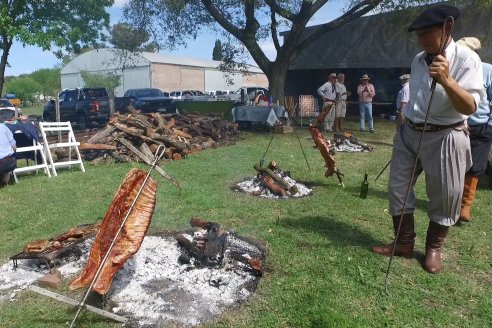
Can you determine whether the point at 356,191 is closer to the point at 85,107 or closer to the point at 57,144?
the point at 57,144

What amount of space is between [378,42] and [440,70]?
612 inches

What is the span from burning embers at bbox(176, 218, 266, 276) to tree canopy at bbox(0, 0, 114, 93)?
15.7 meters

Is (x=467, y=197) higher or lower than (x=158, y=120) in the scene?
lower

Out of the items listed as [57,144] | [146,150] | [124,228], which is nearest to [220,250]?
[124,228]

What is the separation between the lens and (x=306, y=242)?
4.29m

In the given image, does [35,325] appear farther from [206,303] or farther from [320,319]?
[320,319]

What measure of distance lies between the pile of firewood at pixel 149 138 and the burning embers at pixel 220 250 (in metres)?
5.85

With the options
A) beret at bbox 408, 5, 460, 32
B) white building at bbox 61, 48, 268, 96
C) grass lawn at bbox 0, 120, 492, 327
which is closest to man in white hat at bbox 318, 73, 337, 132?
grass lawn at bbox 0, 120, 492, 327

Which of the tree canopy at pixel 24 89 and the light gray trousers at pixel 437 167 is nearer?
the light gray trousers at pixel 437 167

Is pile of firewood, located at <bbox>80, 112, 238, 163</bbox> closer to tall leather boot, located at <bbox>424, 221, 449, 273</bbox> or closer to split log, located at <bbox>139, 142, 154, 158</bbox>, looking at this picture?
split log, located at <bbox>139, 142, 154, 158</bbox>

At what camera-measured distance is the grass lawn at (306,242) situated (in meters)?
2.96

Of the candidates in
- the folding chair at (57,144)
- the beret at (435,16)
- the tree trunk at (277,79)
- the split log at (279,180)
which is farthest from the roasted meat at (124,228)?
the tree trunk at (277,79)

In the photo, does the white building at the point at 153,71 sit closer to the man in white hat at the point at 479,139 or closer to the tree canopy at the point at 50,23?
the tree canopy at the point at 50,23

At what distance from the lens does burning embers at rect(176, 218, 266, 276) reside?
3.58m
